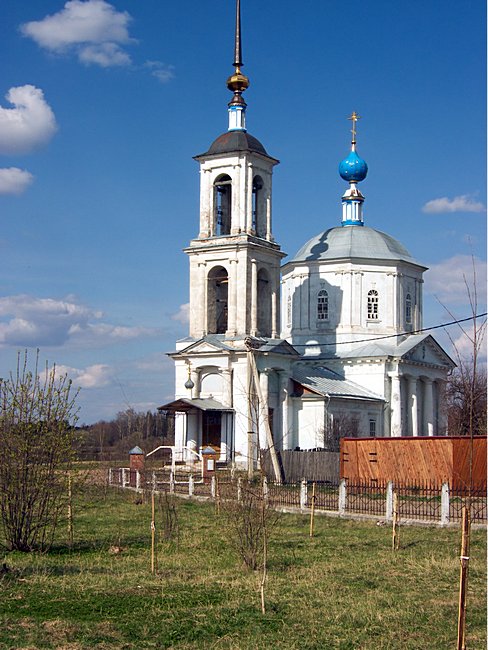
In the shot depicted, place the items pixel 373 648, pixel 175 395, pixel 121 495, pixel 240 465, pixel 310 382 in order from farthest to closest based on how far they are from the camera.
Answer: pixel 310 382 < pixel 175 395 < pixel 240 465 < pixel 121 495 < pixel 373 648

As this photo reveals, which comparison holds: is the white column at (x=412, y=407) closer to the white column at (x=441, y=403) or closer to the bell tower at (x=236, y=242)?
the white column at (x=441, y=403)

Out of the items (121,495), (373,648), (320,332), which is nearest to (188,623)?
(373,648)

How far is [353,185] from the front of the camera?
5744 cm

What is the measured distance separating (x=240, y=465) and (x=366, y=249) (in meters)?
17.8

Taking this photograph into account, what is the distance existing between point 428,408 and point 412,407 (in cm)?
203

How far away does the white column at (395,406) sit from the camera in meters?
49.4

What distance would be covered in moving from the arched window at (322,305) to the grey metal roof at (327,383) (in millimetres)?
3057

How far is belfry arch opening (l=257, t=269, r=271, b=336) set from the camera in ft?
146

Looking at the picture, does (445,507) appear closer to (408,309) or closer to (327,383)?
(327,383)

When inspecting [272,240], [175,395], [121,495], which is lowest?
[121,495]

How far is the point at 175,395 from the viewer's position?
43.6 m

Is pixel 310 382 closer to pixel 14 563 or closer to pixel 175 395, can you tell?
pixel 175 395

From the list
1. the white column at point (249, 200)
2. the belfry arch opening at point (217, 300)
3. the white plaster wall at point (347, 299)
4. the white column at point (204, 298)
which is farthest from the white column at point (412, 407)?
the white column at point (249, 200)

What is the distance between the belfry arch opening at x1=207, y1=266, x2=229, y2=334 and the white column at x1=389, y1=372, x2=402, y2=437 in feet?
34.2
